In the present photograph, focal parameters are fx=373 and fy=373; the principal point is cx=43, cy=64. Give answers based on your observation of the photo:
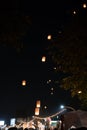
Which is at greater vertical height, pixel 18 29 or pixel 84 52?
pixel 84 52

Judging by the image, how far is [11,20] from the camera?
12.0 meters

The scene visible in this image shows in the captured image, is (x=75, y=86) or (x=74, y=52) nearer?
(x=74, y=52)

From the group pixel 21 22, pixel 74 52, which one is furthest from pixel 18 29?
pixel 74 52

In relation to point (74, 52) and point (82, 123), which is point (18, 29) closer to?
point (82, 123)

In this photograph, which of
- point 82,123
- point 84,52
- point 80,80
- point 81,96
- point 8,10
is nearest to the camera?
point 8,10

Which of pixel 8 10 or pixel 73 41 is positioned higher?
pixel 73 41

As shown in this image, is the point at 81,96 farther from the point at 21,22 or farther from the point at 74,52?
the point at 21,22

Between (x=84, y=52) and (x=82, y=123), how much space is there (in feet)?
12.7

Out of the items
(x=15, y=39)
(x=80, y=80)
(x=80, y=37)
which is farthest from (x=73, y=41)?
(x=15, y=39)

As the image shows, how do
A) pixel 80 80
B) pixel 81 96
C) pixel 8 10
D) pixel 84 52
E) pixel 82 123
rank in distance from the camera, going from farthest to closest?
pixel 81 96 < pixel 80 80 < pixel 84 52 < pixel 82 123 < pixel 8 10

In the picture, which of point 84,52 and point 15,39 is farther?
point 84,52

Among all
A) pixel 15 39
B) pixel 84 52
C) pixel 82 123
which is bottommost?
pixel 82 123

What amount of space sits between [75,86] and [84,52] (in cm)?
348

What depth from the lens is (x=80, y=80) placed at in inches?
806
